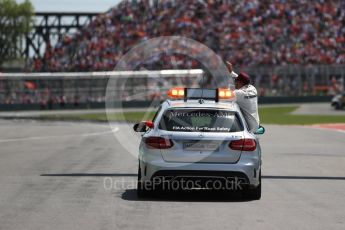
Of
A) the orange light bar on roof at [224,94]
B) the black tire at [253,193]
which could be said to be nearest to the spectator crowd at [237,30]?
the orange light bar on roof at [224,94]

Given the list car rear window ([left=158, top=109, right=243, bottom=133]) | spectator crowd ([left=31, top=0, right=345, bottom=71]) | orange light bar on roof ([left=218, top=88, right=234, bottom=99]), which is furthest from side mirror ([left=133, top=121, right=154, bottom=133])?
spectator crowd ([left=31, top=0, right=345, bottom=71])

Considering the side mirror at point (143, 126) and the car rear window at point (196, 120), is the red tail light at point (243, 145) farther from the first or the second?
the side mirror at point (143, 126)

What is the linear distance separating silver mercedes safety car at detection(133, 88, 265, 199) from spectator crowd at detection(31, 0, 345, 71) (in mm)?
44625

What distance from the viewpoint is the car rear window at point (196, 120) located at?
11.3 m

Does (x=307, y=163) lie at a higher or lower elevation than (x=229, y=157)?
lower

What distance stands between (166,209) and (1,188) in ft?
11.0

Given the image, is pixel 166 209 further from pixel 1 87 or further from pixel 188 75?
pixel 1 87

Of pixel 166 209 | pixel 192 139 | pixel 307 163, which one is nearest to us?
pixel 166 209

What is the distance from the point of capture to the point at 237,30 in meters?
58.5

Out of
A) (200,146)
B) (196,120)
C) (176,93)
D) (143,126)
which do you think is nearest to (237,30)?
(176,93)

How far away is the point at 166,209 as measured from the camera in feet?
33.8

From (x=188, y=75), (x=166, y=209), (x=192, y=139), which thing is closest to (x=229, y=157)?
(x=192, y=139)

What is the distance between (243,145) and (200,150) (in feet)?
1.79

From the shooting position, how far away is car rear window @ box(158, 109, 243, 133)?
11305 mm
